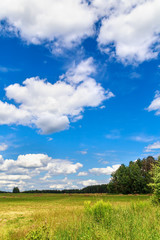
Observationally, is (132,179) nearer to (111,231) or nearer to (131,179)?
(131,179)

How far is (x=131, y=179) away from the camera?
83.4 meters

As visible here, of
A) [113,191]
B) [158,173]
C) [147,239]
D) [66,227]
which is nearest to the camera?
[147,239]

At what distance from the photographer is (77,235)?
6727 millimetres

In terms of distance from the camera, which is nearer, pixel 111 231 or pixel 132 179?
pixel 111 231

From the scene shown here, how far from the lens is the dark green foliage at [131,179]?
81.1 meters

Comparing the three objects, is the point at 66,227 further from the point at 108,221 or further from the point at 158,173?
the point at 158,173

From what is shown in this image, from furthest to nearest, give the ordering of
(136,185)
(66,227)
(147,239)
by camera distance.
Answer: (136,185) < (66,227) < (147,239)

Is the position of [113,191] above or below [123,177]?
below

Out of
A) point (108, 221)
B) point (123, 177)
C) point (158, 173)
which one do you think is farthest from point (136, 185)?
point (108, 221)

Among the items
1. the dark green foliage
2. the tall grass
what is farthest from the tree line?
the tall grass

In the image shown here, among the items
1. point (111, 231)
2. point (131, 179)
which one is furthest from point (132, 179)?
point (111, 231)

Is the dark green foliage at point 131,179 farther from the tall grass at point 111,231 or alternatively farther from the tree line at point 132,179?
the tall grass at point 111,231

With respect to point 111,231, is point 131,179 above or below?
above

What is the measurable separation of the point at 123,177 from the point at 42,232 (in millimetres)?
82353
